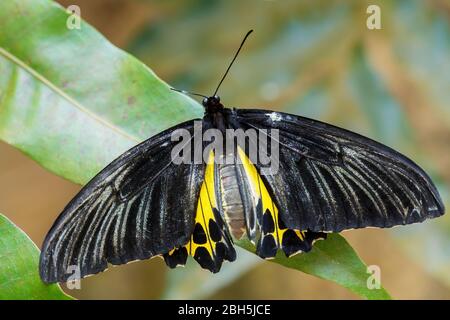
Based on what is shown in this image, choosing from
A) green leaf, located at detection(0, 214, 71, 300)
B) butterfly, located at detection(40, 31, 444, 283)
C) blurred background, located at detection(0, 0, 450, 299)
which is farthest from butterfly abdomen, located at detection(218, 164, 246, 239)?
blurred background, located at detection(0, 0, 450, 299)

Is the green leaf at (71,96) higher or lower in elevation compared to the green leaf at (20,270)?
higher

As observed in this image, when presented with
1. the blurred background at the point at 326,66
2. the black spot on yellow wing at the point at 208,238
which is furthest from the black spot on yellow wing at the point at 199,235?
the blurred background at the point at 326,66

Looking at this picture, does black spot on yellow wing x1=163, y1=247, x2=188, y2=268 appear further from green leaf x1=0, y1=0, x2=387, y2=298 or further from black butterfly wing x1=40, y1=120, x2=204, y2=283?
green leaf x1=0, y1=0, x2=387, y2=298

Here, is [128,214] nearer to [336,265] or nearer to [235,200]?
[235,200]

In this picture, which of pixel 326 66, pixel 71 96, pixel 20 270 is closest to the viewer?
pixel 20 270

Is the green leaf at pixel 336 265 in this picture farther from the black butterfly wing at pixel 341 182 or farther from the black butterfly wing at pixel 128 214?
the black butterfly wing at pixel 128 214

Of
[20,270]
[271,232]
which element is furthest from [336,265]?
[20,270]
